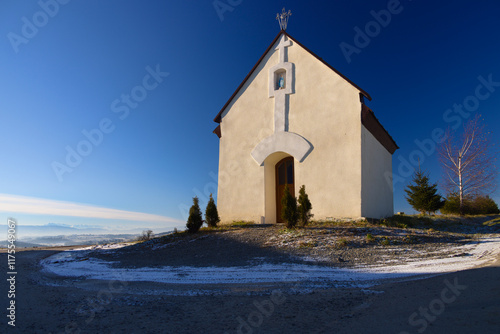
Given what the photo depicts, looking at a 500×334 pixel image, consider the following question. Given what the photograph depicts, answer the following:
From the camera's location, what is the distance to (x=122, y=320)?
142 inches

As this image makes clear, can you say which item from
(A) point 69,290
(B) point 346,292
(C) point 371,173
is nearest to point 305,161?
(C) point 371,173

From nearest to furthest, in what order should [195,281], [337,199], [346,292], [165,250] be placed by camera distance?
[346,292], [195,281], [165,250], [337,199]

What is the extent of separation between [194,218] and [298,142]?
18.6ft

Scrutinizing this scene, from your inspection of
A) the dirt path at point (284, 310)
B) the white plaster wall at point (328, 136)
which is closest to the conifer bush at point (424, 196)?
the white plaster wall at point (328, 136)

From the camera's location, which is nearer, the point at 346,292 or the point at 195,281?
the point at 346,292

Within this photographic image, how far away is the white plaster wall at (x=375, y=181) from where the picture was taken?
12.9 meters

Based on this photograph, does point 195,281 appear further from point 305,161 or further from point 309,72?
point 309,72

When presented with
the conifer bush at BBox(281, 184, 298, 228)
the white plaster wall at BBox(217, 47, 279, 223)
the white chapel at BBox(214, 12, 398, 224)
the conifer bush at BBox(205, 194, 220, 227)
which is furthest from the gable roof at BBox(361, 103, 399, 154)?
the conifer bush at BBox(205, 194, 220, 227)

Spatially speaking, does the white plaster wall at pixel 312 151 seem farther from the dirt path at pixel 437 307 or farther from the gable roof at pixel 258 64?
the dirt path at pixel 437 307

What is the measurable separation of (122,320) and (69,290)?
2.39 meters

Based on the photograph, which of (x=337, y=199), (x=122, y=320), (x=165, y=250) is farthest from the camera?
(x=337, y=199)

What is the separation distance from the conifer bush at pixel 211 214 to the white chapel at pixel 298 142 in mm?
1094

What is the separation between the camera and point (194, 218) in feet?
43.2

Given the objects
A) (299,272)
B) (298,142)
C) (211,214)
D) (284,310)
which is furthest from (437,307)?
(211,214)
